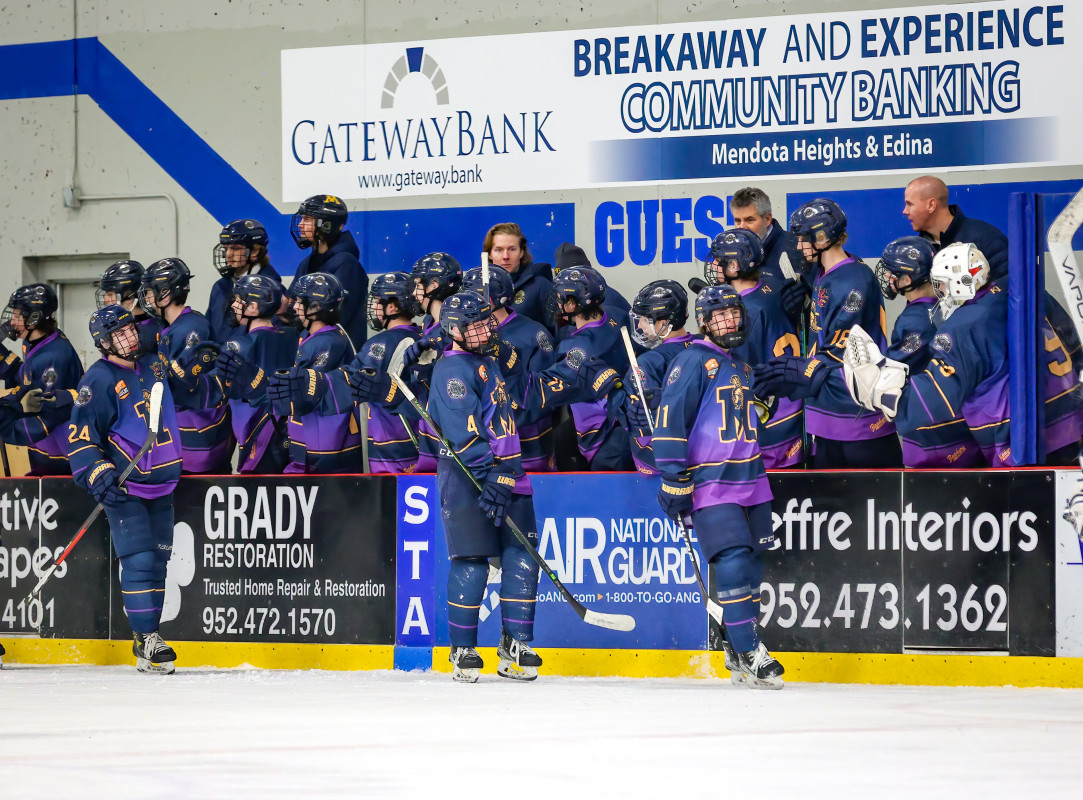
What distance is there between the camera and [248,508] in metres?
9.86

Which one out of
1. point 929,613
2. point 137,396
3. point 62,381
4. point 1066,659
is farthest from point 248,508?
point 1066,659

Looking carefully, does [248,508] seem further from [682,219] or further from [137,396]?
[682,219]

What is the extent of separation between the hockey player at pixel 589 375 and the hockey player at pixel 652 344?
0.57 feet

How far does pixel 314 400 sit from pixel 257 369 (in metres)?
0.38

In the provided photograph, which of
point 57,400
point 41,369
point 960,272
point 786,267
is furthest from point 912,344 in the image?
point 41,369

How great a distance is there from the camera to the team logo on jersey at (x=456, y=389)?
8.71 m

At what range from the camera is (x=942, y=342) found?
8.63 m

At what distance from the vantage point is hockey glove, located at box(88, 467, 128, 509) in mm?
9336

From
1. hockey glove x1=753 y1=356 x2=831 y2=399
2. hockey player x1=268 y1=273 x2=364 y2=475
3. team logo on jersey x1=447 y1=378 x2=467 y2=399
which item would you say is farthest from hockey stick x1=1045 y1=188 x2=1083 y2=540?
hockey player x1=268 y1=273 x2=364 y2=475

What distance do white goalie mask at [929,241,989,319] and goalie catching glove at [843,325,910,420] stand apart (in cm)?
45

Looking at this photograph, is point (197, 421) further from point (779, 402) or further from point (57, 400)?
point (779, 402)

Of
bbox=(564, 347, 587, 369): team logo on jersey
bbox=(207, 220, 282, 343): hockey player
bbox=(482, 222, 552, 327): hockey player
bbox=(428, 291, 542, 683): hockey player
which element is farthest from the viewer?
bbox=(207, 220, 282, 343): hockey player

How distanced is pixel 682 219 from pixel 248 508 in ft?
12.0

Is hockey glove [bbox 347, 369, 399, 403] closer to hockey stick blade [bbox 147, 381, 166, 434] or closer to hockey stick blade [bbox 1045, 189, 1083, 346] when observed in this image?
hockey stick blade [bbox 147, 381, 166, 434]
